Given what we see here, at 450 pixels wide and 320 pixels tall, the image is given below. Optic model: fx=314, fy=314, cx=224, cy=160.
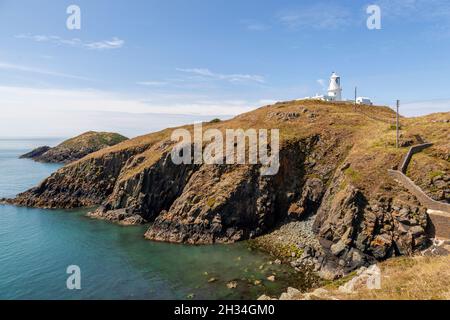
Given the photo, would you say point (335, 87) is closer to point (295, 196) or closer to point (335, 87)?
point (335, 87)

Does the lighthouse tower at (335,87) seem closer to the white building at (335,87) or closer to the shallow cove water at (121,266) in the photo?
the white building at (335,87)

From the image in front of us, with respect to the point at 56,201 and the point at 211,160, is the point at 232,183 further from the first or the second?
the point at 56,201

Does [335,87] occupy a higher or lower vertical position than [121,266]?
higher

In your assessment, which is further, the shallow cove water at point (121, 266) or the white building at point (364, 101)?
the white building at point (364, 101)
